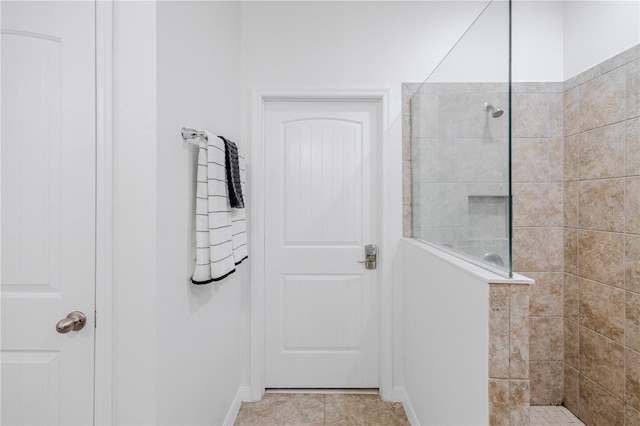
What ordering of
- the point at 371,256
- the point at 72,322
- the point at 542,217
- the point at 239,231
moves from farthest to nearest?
the point at 371,256, the point at 542,217, the point at 239,231, the point at 72,322

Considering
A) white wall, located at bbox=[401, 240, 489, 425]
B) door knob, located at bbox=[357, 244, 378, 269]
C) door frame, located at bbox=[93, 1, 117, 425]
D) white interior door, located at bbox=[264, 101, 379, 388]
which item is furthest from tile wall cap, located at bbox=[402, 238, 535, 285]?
door frame, located at bbox=[93, 1, 117, 425]

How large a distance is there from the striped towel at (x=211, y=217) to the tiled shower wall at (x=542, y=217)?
5.78 feet

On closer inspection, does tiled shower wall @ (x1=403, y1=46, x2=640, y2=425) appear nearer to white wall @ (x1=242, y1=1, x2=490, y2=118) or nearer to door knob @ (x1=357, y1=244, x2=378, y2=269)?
door knob @ (x1=357, y1=244, x2=378, y2=269)

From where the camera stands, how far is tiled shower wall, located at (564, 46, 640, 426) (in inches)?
61.1

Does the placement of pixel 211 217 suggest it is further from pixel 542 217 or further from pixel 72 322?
pixel 542 217

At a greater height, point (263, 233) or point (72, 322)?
point (263, 233)

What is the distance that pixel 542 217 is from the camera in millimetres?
1958

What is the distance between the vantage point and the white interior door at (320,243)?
208 cm

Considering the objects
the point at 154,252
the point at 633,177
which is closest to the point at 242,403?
the point at 154,252

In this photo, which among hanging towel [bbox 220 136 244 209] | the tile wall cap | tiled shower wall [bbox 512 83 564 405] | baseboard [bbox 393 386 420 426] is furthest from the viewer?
tiled shower wall [bbox 512 83 564 405]

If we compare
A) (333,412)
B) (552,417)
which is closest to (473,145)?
(333,412)

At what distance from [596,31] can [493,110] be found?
4.48 ft

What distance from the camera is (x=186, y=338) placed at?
1241 millimetres

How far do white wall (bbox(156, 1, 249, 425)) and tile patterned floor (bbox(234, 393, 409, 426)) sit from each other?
9.4 inches
